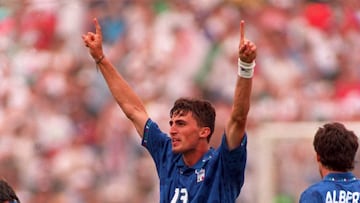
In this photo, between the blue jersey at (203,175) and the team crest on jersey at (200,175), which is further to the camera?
the team crest on jersey at (200,175)

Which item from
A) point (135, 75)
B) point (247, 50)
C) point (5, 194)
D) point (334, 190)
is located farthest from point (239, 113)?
point (135, 75)

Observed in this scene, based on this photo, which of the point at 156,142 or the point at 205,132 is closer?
the point at 205,132

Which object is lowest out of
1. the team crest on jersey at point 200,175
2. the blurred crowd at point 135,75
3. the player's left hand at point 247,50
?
the team crest on jersey at point 200,175

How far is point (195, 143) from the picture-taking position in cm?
699

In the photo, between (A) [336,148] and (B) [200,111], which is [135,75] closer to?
(B) [200,111]

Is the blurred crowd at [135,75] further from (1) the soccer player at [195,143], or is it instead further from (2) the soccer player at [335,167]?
(2) the soccer player at [335,167]

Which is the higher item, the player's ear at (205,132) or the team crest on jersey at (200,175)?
the player's ear at (205,132)

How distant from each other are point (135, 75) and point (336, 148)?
5.66 metres

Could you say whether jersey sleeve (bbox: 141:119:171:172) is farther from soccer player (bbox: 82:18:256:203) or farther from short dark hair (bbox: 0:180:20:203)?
short dark hair (bbox: 0:180:20:203)

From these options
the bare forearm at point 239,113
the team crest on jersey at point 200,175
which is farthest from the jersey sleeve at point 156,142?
the bare forearm at point 239,113

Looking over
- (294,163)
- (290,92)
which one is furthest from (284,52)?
(294,163)

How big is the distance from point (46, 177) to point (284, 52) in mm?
3015

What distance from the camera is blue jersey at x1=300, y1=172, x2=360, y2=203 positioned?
6.47 meters

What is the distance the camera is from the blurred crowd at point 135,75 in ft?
36.3
